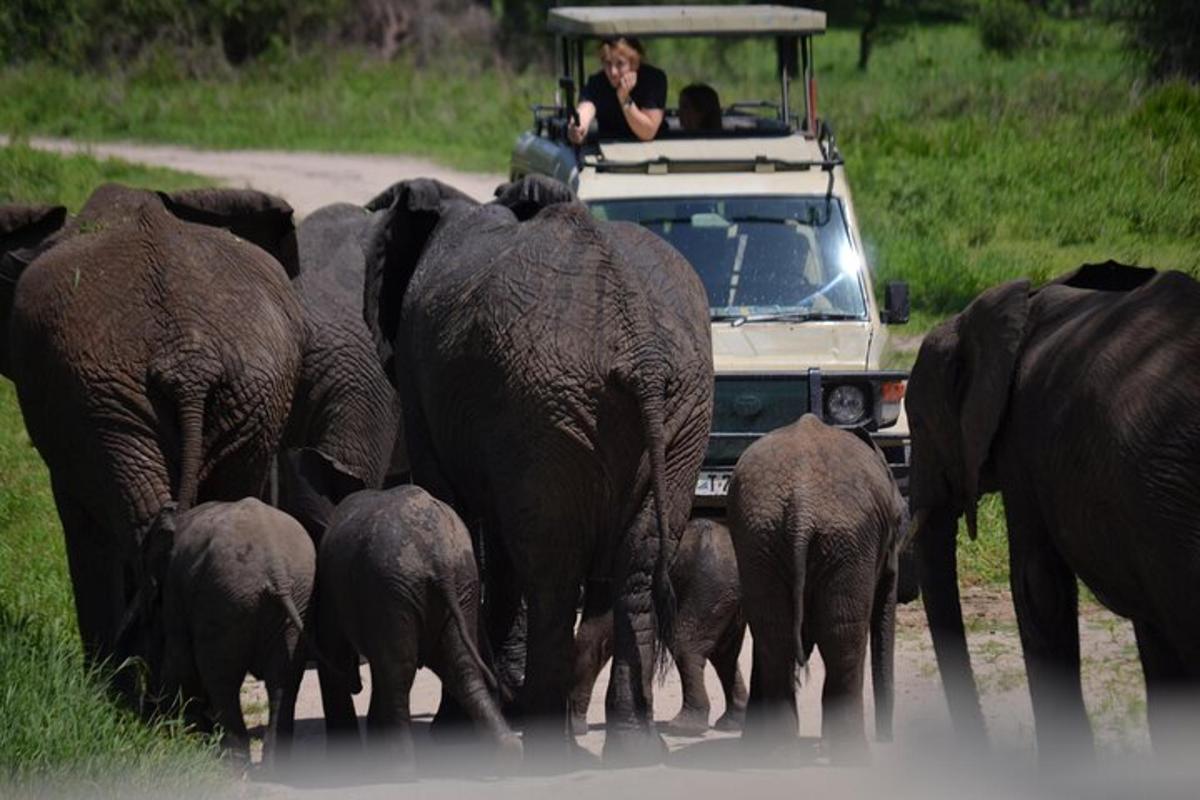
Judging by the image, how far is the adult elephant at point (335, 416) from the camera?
9406mm

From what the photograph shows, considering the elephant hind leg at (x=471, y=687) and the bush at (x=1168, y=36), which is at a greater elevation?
the elephant hind leg at (x=471, y=687)

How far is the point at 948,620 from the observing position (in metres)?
8.29

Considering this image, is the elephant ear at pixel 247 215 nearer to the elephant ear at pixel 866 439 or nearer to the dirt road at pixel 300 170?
the elephant ear at pixel 866 439

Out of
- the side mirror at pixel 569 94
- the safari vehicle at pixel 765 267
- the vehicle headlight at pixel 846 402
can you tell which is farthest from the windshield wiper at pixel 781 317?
the side mirror at pixel 569 94

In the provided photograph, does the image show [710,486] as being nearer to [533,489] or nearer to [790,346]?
[790,346]

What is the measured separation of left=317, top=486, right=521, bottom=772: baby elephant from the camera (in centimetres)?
745

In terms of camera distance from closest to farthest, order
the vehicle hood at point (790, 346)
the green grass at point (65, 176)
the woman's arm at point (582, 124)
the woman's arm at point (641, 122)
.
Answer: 1. the vehicle hood at point (790, 346)
2. the woman's arm at point (582, 124)
3. the woman's arm at point (641, 122)
4. the green grass at point (65, 176)

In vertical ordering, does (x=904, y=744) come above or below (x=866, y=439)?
below

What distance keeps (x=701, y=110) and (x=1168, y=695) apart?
752 centimetres

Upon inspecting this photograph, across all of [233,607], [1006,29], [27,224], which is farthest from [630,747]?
[1006,29]

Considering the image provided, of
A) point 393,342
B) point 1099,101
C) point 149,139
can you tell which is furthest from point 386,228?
point 149,139

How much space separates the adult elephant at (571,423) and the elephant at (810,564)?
0.92ft

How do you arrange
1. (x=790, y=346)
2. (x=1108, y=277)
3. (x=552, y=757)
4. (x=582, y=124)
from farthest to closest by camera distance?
(x=582, y=124), (x=790, y=346), (x=1108, y=277), (x=552, y=757)

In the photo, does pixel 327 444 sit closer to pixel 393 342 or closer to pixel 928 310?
pixel 393 342
